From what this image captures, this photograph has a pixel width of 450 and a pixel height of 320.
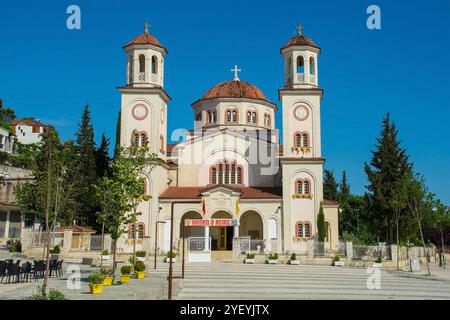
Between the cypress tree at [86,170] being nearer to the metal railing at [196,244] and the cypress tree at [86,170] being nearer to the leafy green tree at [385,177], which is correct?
the metal railing at [196,244]

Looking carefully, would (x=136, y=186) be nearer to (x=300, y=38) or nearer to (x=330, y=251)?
(x=330, y=251)

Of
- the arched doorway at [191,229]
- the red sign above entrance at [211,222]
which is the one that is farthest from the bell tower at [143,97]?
the red sign above entrance at [211,222]

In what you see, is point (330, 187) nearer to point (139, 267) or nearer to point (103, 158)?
point (103, 158)

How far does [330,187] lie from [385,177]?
2435 cm

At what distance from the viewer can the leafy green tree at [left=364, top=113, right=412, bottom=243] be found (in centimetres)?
3994

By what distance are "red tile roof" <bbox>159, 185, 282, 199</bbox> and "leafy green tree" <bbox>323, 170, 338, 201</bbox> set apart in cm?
2318

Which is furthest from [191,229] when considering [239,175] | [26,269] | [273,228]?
[26,269]

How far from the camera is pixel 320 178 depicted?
39.7m

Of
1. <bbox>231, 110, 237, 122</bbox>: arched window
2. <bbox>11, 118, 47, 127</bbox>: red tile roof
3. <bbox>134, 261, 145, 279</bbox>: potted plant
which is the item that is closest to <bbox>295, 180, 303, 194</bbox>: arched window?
<bbox>231, 110, 237, 122</bbox>: arched window

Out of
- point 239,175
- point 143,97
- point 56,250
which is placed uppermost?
point 143,97

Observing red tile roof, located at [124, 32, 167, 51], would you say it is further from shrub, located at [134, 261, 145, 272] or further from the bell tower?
shrub, located at [134, 261, 145, 272]

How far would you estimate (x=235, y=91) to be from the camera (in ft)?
163

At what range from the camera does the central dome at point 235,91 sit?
1944 inches
